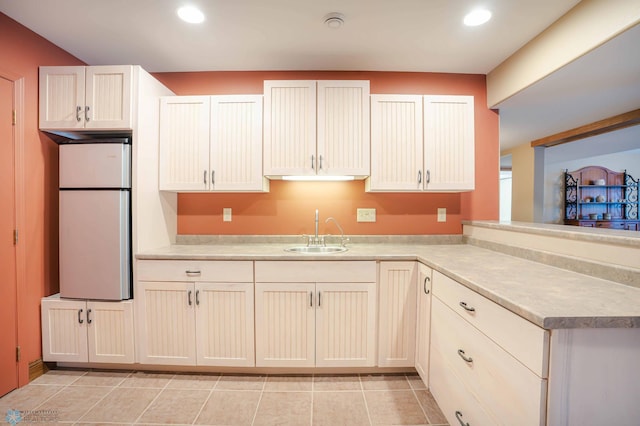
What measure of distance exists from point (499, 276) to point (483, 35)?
5.48ft

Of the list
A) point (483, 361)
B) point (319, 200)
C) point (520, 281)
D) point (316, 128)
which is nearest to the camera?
point (483, 361)

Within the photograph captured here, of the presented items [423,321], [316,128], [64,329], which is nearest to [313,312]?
[423,321]

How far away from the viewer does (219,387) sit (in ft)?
6.26

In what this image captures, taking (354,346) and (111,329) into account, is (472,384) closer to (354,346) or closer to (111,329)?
(354,346)

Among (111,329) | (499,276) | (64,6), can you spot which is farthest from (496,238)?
(64,6)

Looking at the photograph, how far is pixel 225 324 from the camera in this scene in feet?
6.49

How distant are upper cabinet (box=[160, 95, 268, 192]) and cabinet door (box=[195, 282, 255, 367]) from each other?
79 cm

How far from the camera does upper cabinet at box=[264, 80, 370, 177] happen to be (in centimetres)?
221

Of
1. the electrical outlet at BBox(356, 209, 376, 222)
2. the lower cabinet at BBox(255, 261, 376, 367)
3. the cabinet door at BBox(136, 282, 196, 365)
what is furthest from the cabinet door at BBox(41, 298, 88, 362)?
the electrical outlet at BBox(356, 209, 376, 222)

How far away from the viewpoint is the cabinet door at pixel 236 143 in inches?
88.4

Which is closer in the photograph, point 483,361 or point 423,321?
point 483,361

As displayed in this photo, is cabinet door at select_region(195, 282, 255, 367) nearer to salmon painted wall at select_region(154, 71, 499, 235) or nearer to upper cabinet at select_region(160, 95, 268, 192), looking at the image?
salmon painted wall at select_region(154, 71, 499, 235)

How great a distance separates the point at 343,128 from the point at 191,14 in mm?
1236

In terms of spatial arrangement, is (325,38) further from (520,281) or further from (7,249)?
(7,249)
